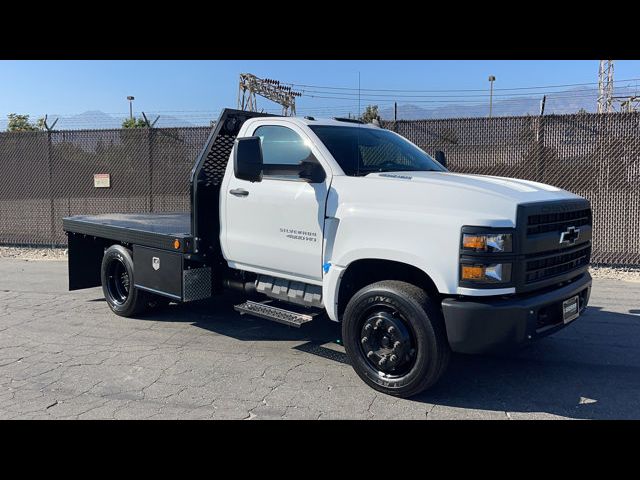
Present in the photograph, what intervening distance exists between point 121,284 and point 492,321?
16.5 ft

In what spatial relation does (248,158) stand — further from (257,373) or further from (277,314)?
(257,373)

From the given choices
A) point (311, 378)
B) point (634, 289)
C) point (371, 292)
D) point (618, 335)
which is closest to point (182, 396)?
point (311, 378)

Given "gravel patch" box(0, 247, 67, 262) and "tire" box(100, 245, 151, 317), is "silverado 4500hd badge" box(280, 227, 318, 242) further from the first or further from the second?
"gravel patch" box(0, 247, 67, 262)

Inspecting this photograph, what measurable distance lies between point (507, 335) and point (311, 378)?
1732 mm

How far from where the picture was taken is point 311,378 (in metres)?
4.76

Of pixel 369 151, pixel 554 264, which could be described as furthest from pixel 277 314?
pixel 554 264

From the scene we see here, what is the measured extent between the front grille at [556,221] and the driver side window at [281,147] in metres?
1.98

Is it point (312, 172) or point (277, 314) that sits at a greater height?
point (312, 172)

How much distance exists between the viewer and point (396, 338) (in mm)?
4242

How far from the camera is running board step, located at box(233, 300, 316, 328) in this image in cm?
505

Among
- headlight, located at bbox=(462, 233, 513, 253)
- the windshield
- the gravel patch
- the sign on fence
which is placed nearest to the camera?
headlight, located at bbox=(462, 233, 513, 253)

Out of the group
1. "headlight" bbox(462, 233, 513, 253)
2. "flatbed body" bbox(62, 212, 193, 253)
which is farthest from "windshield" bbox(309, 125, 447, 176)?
"flatbed body" bbox(62, 212, 193, 253)

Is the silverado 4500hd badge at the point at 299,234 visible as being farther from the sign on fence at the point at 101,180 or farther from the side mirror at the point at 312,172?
the sign on fence at the point at 101,180

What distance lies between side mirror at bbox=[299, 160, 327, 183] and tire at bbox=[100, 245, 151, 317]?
2945 millimetres
